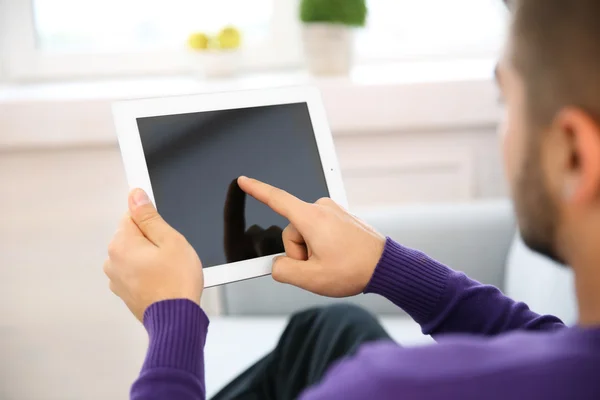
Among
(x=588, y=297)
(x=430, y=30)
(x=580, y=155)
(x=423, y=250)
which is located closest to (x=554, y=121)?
(x=580, y=155)

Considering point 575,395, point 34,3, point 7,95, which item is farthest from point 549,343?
point 34,3

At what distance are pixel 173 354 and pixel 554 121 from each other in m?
0.36

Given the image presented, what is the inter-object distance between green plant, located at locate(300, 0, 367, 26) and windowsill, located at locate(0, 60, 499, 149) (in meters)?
0.13

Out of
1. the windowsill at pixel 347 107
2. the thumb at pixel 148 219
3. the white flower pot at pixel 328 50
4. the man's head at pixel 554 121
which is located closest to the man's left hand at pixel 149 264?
the thumb at pixel 148 219

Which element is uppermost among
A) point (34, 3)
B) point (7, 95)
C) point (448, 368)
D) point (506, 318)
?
point (34, 3)

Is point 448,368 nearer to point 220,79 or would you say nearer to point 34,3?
point 220,79

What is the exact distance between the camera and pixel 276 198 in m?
0.79

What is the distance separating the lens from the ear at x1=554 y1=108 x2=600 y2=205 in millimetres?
494

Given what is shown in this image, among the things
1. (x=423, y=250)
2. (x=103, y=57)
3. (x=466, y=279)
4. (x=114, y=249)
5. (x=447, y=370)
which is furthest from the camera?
(x=103, y=57)

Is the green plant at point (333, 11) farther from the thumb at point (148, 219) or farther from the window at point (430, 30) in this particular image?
the thumb at point (148, 219)

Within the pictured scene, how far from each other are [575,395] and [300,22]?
1241mm

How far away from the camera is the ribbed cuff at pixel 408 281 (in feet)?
2.63

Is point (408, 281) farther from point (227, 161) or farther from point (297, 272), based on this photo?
point (227, 161)

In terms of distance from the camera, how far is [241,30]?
176 cm
